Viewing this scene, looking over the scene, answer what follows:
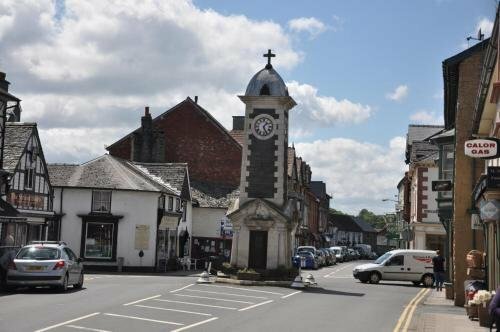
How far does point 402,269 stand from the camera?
3881cm

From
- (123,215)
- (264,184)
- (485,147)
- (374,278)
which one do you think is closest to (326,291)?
(264,184)

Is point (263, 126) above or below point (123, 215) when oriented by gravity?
above

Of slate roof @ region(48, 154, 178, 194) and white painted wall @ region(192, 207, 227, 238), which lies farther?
white painted wall @ region(192, 207, 227, 238)

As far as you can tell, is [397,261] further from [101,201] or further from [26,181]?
[26,181]

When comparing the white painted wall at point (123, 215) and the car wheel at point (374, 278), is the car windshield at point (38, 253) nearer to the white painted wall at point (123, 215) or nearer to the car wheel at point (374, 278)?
the car wheel at point (374, 278)

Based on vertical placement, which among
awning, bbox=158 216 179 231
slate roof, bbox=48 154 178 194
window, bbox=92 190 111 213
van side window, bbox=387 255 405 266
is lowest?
van side window, bbox=387 255 405 266

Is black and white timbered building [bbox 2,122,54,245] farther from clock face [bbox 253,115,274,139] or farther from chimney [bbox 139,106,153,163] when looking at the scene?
chimney [bbox 139,106,153,163]

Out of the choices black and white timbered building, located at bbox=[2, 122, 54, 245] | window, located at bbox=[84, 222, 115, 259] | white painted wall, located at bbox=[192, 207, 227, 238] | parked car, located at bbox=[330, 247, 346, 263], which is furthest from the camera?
parked car, located at bbox=[330, 247, 346, 263]

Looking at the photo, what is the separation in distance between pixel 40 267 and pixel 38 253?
0.74 m

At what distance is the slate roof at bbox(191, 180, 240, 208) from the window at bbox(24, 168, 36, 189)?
782 inches

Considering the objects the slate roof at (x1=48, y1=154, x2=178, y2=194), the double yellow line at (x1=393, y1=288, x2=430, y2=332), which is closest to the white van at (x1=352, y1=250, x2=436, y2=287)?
the double yellow line at (x1=393, y1=288, x2=430, y2=332)

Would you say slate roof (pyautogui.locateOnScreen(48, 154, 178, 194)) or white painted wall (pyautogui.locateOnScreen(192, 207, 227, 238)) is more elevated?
slate roof (pyautogui.locateOnScreen(48, 154, 178, 194))

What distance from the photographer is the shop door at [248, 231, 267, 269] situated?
34531 millimetres

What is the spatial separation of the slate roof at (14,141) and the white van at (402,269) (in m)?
17.5
